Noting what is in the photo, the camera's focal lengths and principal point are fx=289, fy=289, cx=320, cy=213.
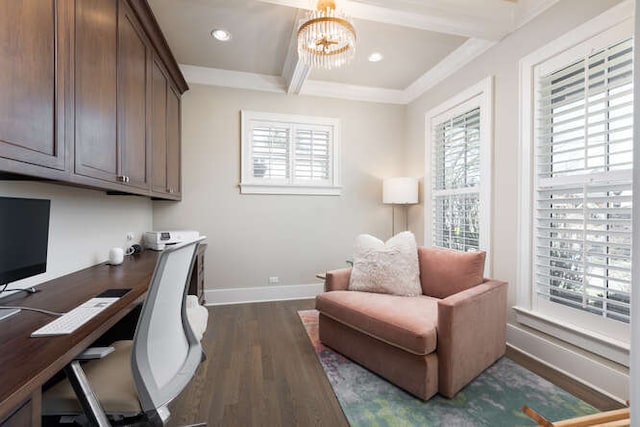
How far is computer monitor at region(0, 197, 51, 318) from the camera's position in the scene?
1.18m

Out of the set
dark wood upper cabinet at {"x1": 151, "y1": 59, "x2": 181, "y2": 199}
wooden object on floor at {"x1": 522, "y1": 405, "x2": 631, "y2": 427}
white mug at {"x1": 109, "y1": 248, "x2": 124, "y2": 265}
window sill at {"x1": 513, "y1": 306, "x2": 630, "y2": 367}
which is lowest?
wooden object on floor at {"x1": 522, "y1": 405, "x2": 631, "y2": 427}

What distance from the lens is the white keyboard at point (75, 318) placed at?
96 centimetres

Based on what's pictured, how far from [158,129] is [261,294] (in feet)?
6.96

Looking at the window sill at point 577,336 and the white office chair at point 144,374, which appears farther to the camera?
the window sill at point 577,336

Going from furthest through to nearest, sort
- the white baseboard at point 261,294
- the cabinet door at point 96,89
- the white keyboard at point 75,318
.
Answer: the white baseboard at point 261,294 < the cabinet door at point 96,89 < the white keyboard at point 75,318

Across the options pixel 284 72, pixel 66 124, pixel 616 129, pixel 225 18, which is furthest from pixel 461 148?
pixel 66 124

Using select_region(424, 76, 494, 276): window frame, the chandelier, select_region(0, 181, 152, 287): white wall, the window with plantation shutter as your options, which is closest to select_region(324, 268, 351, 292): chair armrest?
select_region(424, 76, 494, 276): window frame

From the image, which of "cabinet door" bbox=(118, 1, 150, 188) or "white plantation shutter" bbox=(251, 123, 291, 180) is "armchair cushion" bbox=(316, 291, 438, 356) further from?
"white plantation shutter" bbox=(251, 123, 291, 180)

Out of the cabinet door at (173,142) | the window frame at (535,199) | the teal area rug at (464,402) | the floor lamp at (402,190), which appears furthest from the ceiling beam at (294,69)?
the teal area rug at (464,402)

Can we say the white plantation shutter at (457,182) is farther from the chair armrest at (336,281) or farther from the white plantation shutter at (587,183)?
the chair armrest at (336,281)

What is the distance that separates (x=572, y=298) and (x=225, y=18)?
341cm

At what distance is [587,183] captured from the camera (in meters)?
1.88

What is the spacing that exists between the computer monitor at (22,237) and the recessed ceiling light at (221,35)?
204 centimetres

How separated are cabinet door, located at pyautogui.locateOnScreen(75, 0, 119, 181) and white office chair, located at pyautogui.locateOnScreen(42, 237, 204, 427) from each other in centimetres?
76
